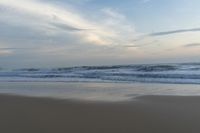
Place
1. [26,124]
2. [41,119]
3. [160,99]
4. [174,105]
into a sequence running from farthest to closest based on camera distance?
[160,99] → [174,105] → [41,119] → [26,124]

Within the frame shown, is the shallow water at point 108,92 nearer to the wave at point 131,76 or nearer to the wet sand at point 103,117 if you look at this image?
the wet sand at point 103,117

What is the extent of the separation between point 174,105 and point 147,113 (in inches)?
49.9

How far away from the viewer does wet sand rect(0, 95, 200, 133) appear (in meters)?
5.24

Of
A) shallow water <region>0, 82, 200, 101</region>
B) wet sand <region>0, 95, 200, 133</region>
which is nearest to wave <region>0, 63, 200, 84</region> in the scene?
shallow water <region>0, 82, 200, 101</region>

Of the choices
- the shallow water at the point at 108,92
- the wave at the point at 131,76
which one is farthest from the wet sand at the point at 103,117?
the wave at the point at 131,76

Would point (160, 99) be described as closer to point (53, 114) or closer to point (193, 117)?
point (193, 117)

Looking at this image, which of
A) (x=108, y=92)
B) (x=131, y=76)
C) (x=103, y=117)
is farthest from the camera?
(x=131, y=76)

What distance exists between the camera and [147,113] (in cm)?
681

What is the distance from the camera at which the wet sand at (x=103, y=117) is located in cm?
524

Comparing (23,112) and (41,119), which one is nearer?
(41,119)

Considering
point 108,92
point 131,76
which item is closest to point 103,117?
point 108,92

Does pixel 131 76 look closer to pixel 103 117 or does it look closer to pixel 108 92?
pixel 108 92

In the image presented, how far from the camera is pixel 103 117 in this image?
6371mm

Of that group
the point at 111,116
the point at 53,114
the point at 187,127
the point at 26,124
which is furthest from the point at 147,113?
the point at 26,124
